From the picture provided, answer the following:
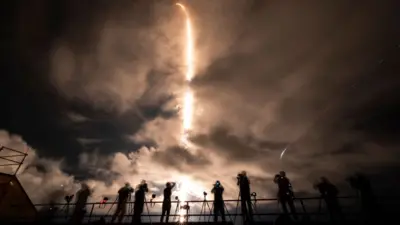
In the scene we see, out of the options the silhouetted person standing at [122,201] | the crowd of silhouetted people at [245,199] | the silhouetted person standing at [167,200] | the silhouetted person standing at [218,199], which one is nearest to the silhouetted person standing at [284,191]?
the crowd of silhouetted people at [245,199]

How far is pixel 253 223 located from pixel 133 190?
24.2 ft

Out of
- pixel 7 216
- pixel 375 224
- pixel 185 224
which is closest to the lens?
pixel 375 224

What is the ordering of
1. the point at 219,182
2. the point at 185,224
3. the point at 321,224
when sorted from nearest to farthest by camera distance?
the point at 321,224, the point at 185,224, the point at 219,182

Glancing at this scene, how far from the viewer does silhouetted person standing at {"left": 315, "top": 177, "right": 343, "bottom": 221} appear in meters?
10.7

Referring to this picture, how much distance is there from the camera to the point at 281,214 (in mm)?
10516

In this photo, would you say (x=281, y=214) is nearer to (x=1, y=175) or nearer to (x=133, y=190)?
(x=133, y=190)

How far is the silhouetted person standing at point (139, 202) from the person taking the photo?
12562 mm

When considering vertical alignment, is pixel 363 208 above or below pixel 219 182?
below

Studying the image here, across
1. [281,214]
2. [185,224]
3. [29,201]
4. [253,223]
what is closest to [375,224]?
[281,214]

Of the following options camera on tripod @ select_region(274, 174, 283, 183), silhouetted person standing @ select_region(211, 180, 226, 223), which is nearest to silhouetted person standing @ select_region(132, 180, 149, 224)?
silhouetted person standing @ select_region(211, 180, 226, 223)

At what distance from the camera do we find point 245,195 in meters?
12.5

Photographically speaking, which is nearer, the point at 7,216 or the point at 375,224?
the point at 375,224

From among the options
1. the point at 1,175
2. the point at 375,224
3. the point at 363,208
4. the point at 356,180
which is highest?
A: the point at 1,175

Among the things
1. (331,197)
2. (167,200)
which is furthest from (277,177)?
(167,200)
